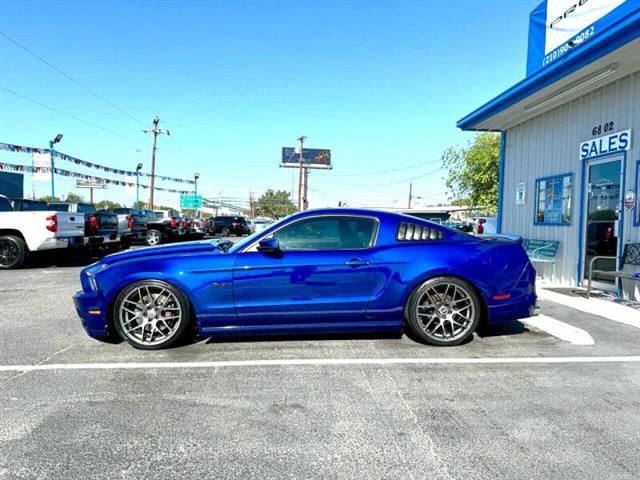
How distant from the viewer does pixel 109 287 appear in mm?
4332

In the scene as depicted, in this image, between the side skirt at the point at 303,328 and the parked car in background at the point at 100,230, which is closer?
the side skirt at the point at 303,328

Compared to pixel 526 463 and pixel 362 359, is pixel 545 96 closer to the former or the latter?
pixel 362 359

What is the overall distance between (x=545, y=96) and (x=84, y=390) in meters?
9.17

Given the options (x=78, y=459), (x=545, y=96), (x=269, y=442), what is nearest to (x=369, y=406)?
(x=269, y=442)

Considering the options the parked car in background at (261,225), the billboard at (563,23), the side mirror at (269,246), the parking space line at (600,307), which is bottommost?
the parking space line at (600,307)

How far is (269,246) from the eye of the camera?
430cm

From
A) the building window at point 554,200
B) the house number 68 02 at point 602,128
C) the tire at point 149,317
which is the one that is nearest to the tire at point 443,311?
the tire at point 149,317

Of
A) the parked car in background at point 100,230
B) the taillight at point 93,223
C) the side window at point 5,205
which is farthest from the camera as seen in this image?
the taillight at point 93,223

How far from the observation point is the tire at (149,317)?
14.3 feet

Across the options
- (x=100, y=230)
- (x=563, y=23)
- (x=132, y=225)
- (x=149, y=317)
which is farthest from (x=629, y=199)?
(x=132, y=225)

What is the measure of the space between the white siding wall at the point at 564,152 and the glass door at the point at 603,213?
0.24 meters

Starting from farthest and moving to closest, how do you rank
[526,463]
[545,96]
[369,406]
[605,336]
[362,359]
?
[545,96] → [605,336] → [362,359] → [369,406] → [526,463]

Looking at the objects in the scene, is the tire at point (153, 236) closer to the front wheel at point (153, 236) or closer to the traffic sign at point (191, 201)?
the front wheel at point (153, 236)

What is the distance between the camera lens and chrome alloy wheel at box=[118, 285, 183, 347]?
4367 millimetres
